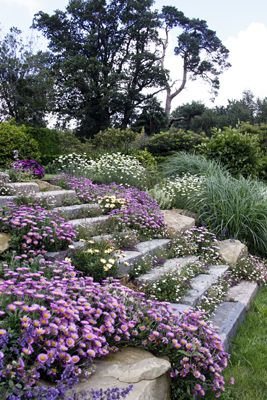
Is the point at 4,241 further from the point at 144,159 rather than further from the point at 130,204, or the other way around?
the point at 144,159

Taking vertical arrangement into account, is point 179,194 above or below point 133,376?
above

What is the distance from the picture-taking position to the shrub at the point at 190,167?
7846mm

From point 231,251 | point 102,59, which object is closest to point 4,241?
point 231,251

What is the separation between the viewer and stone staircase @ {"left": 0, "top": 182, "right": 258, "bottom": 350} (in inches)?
139

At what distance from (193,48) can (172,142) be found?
18.3 m

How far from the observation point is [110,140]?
42.9 ft

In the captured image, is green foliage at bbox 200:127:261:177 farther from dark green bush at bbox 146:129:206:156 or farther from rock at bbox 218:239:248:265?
dark green bush at bbox 146:129:206:156

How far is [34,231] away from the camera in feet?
11.5

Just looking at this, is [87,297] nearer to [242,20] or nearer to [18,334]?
[18,334]

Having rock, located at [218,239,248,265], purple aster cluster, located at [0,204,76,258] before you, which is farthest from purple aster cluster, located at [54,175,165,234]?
purple aster cluster, located at [0,204,76,258]

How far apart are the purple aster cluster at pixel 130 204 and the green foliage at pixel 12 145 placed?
2098mm

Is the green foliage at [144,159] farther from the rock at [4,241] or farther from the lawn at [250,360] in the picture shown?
the rock at [4,241]

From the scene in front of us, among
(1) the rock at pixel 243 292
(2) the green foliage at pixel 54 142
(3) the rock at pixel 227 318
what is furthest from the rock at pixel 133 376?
(2) the green foliage at pixel 54 142

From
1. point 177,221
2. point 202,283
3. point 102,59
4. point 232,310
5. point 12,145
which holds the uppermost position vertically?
point 102,59
